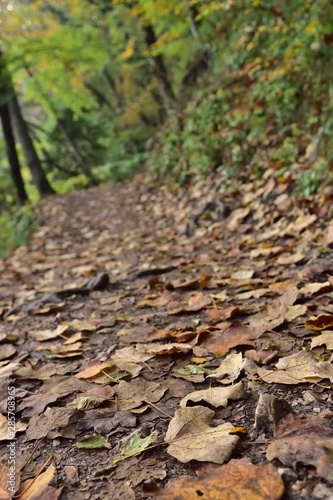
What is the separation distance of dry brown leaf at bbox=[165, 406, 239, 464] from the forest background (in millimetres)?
2539

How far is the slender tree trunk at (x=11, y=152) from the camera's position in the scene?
8836 mm

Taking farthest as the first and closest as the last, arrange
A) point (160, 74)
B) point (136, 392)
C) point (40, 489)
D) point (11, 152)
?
1. point (160, 74)
2. point (11, 152)
3. point (136, 392)
4. point (40, 489)

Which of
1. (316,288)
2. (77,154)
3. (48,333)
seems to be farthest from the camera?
(77,154)

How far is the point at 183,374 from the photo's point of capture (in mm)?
1315

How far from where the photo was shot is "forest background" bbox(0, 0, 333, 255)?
3.85m

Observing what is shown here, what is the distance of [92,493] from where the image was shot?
852mm

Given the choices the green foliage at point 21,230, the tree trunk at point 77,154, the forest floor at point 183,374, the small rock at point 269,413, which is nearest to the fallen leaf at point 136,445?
the forest floor at point 183,374

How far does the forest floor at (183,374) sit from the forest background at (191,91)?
1.36 meters

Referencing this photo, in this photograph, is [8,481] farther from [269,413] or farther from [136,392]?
[269,413]

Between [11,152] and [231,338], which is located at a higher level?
[11,152]

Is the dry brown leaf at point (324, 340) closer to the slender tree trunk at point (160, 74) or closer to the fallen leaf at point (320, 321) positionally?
the fallen leaf at point (320, 321)

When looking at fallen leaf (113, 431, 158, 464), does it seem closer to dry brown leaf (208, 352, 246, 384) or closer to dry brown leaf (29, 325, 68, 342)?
dry brown leaf (208, 352, 246, 384)

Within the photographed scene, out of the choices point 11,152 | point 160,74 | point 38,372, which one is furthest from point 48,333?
point 160,74

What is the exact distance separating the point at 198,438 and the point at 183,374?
379 mm
